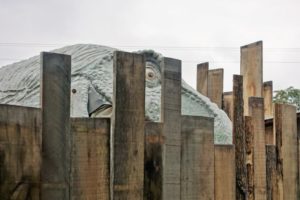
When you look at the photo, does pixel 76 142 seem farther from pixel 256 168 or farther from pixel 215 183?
pixel 256 168

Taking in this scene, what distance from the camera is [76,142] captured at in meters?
2.94

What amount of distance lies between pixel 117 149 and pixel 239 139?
1.20 m

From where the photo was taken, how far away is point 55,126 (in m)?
2.80

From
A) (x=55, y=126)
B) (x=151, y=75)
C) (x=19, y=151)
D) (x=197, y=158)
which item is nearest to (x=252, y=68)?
(x=151, y=75)

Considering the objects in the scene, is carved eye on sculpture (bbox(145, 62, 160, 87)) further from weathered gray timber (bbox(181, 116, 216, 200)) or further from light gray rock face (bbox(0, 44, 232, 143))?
weathered gray timber (bbox(181, 116, 216, 200))

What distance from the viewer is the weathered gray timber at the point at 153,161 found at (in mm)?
3145

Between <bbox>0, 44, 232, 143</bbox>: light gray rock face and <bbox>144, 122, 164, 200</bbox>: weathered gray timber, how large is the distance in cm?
93

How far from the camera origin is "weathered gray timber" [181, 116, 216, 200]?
11.1 ft

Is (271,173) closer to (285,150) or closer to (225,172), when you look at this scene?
(285,150)

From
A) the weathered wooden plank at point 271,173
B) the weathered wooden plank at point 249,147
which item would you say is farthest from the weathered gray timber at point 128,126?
the weathered wooden plank at point 271,173

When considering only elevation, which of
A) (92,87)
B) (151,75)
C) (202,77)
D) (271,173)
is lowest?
(271,173)

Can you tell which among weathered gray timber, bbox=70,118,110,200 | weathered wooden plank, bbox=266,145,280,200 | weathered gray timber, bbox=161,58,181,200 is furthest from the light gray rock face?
weathered gray timber, bbox=70,118,110,200

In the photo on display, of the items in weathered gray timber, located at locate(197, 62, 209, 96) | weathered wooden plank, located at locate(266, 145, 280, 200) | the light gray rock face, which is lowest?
weathered wooden plank, located at locate(266, 145, 280, 200)

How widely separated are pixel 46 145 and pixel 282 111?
74.9 inches
